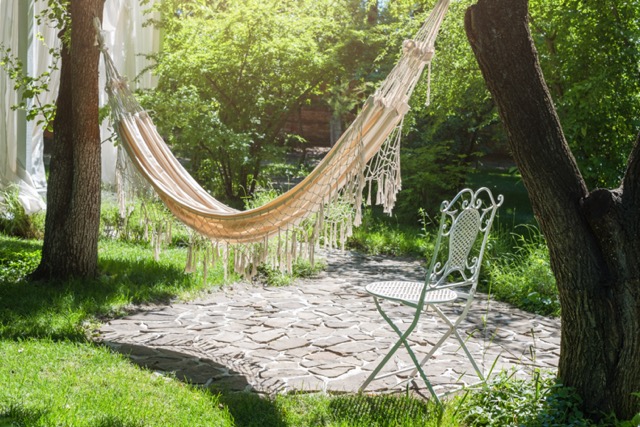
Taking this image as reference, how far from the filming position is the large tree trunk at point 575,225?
95.2 inches

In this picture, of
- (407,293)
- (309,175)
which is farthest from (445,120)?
(407,293)

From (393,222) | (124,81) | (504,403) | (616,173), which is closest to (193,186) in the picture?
(124,81)

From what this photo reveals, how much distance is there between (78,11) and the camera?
4230mm

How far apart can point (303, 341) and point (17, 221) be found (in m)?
3.54

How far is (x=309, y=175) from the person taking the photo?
3154 mm

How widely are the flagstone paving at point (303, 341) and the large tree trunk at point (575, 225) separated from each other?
1.41ft

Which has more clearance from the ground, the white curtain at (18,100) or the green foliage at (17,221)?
the white curtain at (18,100)

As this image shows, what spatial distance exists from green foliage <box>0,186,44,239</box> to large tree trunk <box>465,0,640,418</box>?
4.68 m

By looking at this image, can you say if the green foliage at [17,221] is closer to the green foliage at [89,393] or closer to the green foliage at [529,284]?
the green foliage at [89,393]

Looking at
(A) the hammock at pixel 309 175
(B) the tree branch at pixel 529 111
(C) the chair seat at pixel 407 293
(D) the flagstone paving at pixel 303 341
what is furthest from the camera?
(D) the flagstone paving at pixel 303 341

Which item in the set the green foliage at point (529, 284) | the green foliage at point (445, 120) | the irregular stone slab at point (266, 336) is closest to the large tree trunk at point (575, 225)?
the irregular stone slab at point (266, 336)

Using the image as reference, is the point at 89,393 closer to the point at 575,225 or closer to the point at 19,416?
the point at 19,416

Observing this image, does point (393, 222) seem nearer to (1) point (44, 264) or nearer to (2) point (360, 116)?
(1) point (44, 264)

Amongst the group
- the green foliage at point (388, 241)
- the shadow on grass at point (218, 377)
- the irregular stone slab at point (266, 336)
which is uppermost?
the green foliage at point (388, 241)
